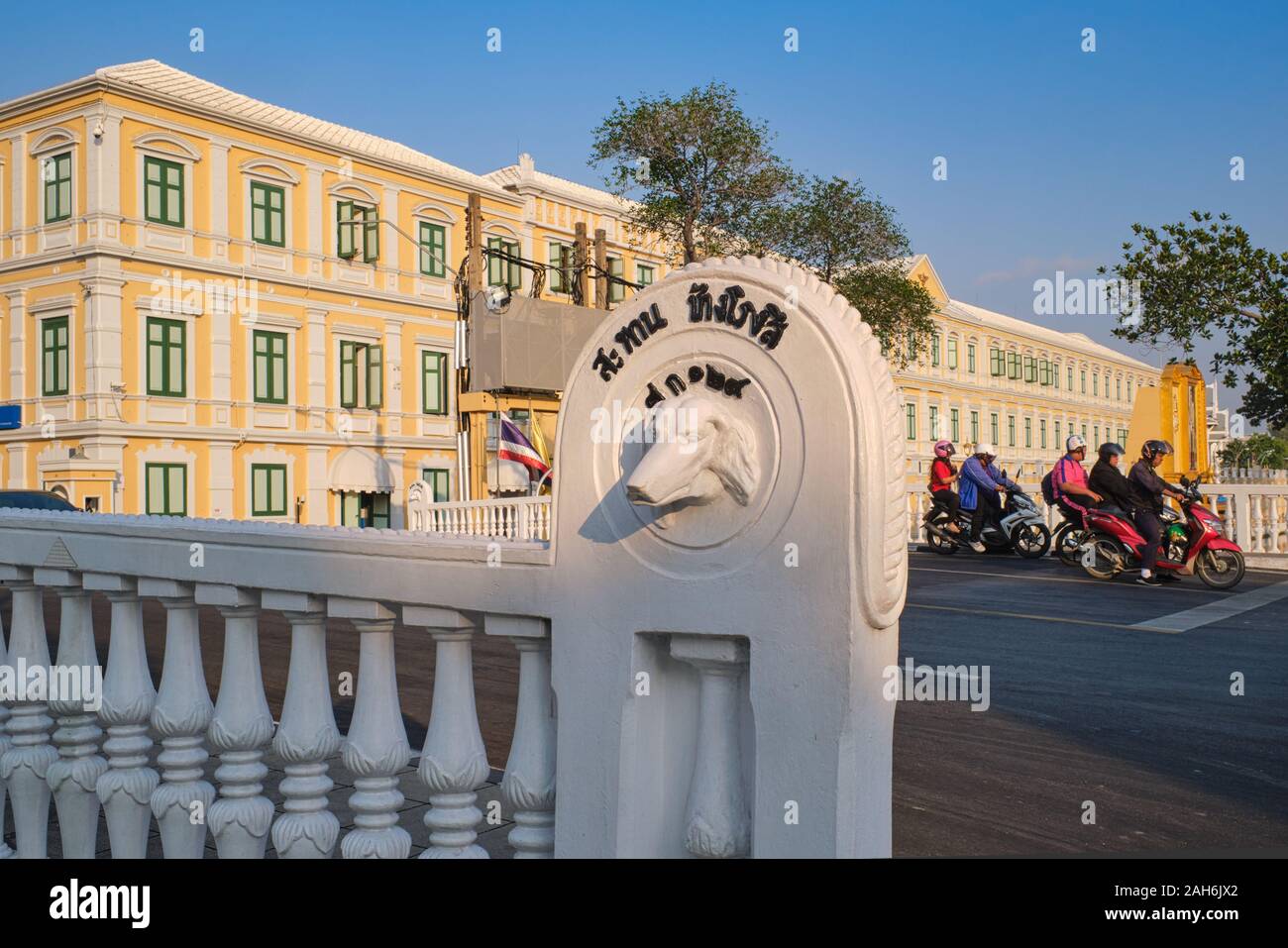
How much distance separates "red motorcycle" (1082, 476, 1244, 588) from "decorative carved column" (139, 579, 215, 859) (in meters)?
12.0

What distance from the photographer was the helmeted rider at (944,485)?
55.2 ft

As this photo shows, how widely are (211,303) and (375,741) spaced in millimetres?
28806

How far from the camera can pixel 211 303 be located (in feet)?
93.8

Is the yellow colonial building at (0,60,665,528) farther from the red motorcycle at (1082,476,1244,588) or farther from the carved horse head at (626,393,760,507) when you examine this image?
the carved horse head at (626,393,760,507)

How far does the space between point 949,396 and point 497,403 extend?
42.6m

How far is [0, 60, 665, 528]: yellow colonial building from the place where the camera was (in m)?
26.4

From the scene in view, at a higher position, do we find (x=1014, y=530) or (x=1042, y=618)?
(x=1014, y=530)

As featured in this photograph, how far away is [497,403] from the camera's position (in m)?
18.5

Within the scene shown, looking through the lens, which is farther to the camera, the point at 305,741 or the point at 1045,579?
the point at 1045,579

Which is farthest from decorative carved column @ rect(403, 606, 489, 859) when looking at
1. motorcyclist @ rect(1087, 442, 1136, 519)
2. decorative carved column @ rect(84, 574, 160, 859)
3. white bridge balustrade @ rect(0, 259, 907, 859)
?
motorcyclist @ rect(1087, 442, 1136, 519)

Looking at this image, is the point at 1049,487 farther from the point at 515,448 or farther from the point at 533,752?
the point at 533,752

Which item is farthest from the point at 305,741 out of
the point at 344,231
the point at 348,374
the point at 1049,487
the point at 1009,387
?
the point at 1009,387
